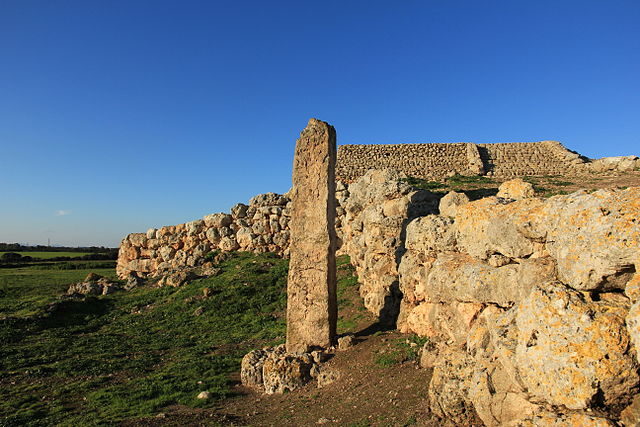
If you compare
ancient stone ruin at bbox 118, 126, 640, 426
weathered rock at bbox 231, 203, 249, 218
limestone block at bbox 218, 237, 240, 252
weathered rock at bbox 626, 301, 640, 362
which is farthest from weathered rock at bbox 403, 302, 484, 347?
weathered rock at bbox 231, 203, 249, 218

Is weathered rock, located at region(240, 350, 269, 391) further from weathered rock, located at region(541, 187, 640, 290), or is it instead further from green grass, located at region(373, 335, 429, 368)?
weathered rock, located at region(541, 187, 640, 290)

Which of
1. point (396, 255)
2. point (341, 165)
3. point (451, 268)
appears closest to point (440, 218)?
point (451, 268)

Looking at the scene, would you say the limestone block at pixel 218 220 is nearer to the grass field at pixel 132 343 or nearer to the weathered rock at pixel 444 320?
the grass field at pixel 132 343

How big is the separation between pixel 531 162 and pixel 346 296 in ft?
67.2

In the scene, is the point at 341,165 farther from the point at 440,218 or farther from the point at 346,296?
the point at 440,218

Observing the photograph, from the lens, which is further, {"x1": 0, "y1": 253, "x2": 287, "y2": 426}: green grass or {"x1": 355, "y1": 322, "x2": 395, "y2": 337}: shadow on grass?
{"x1": 355, "y1": 322, "x2": 395, "y2": 337}: shadow on grass

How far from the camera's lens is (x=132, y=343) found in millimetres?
13758

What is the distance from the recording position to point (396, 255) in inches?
462

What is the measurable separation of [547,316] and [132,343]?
12.7 meters

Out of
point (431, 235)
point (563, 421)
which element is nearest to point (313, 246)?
point (431, 235)

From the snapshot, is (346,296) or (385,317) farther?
(346,296)

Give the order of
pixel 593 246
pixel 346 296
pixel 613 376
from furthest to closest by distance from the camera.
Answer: pixel 346 296, pixel 593 246, pixel 613 376

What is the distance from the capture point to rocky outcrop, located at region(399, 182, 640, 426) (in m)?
4.36

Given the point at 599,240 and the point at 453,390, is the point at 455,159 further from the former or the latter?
the point at 599,240
